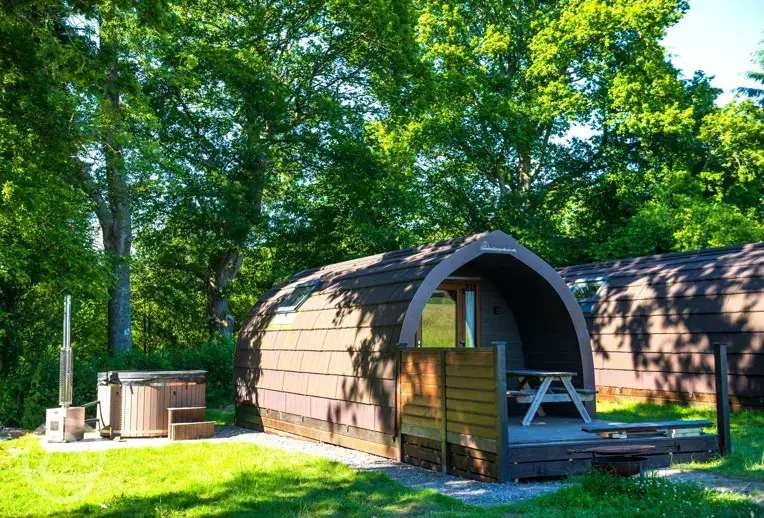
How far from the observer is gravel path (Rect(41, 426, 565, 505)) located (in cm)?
796

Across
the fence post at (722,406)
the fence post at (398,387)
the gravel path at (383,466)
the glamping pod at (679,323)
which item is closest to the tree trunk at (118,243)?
the gravel path at (383,466)

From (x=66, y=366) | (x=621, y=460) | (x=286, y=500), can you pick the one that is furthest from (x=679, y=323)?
(x=66, y=366)

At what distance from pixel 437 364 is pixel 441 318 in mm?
3511

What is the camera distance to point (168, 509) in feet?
24.6

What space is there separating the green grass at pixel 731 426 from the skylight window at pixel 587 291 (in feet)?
7.46

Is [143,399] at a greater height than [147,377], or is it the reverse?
[147,377]

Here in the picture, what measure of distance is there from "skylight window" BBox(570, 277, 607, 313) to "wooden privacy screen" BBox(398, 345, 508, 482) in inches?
332

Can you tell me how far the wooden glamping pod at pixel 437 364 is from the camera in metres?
8.87

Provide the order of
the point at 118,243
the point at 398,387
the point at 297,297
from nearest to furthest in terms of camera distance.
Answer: the point at 398,387
the point at 297,297
the point at 118,243

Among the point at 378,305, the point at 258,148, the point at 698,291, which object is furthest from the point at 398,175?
the point at 378,305

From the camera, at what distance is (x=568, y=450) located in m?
8.77

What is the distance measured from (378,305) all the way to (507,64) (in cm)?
2170
